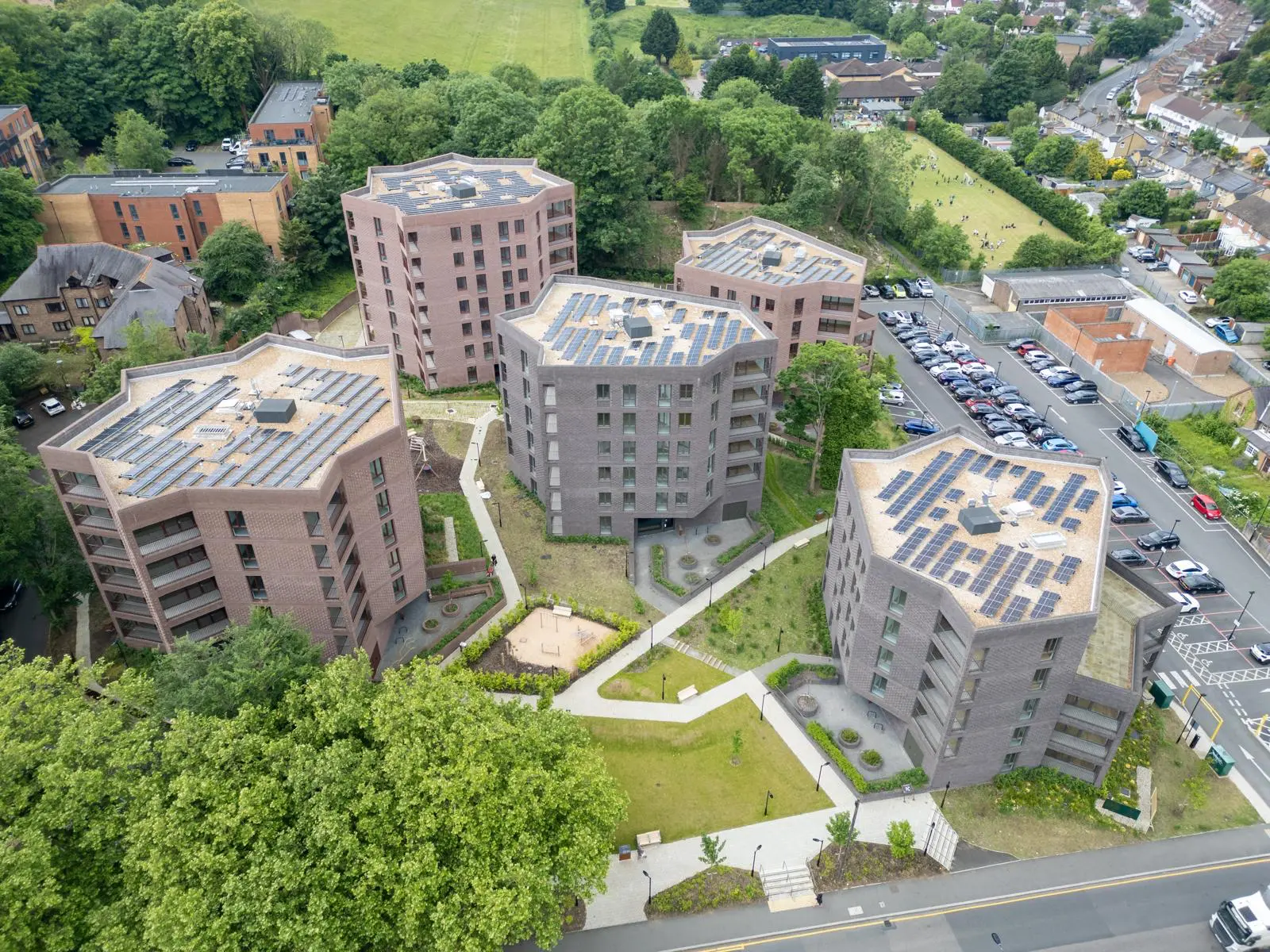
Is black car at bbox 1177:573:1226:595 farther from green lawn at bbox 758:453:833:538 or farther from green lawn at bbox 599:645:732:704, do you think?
green lawn at bbox 599:645:732:704

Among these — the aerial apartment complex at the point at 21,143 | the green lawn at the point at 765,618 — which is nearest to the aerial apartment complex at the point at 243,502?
the green lawn at the point at 765,618

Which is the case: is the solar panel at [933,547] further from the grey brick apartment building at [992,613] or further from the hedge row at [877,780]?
the hedge row at [877,780]

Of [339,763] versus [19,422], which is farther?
[19,422]

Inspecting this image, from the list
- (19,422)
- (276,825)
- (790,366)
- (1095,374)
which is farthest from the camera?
(1095,374)

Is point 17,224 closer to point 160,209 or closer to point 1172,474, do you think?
point 160,209

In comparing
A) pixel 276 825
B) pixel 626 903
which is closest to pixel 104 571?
pixel 276 825

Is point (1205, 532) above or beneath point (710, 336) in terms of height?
beneath

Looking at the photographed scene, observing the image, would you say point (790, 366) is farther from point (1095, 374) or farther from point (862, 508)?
point (1095, 374)
